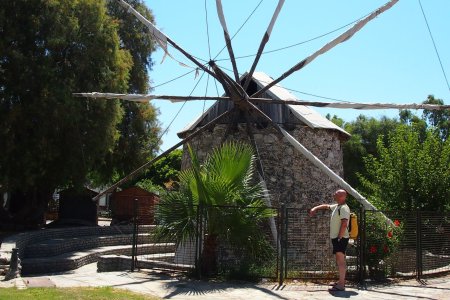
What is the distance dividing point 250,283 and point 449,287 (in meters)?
3.37

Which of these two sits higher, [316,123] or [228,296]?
[316,123]

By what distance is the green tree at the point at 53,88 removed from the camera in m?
16.3

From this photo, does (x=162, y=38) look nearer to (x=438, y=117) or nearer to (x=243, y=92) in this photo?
(x=243, y=92)

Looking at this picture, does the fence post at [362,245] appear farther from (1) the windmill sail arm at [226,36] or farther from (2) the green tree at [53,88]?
(2) the green tree at [53,88]

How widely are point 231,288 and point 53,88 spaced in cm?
1050

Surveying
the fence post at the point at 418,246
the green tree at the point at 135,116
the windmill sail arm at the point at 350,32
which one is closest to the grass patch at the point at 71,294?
the fence post at the point at 418,246

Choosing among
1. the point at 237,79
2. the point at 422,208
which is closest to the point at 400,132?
the point at 422,208

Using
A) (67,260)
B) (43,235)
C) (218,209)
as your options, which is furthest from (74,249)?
(218,209)

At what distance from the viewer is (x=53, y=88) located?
16.5 meters

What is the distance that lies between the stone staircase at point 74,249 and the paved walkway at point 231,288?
50.2 inches

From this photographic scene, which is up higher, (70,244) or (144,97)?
(144,97)

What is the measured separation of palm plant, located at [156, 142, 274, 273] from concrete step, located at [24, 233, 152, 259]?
3.06 meters

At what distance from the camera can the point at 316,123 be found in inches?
541

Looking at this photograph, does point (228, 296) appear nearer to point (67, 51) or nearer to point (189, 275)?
point (189, 275)
